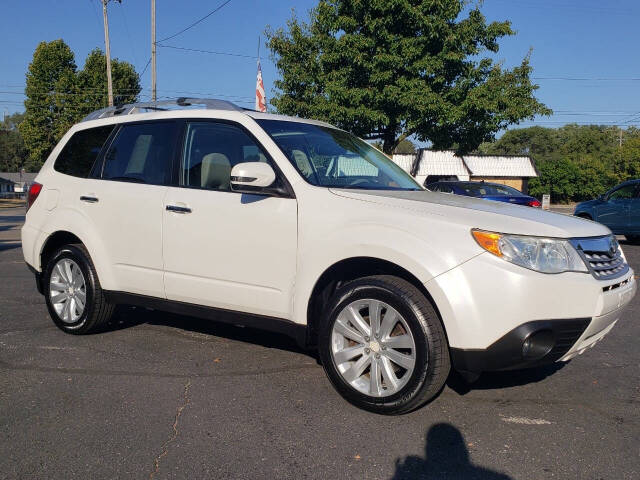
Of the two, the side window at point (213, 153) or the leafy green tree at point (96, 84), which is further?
the leafy green tree at point (96, 84)

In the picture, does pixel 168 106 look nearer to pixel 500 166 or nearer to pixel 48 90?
pixel 48 90

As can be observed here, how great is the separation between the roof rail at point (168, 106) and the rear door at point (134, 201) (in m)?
0.23

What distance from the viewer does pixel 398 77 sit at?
20500 millimetres

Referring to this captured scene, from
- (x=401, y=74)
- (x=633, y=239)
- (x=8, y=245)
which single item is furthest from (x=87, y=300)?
(x=401, y=74)

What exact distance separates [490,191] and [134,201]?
1327 centimetres

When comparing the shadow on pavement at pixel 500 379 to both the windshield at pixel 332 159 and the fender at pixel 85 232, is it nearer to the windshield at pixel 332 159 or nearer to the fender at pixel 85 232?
the windshield at pixel 332 159

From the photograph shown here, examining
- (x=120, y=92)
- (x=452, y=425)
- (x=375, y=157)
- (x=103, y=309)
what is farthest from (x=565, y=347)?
(x=120, y=92)

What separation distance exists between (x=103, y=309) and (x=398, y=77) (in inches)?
672

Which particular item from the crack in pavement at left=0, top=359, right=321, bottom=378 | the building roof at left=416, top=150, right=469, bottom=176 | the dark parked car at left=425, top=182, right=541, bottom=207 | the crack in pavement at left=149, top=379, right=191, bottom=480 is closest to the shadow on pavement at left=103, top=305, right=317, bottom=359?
the crack in pavement at left=0, top=359, right=321, bottom=378

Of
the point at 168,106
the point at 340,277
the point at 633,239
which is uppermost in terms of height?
the point at 168,106

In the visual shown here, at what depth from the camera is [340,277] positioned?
3961 millimetres

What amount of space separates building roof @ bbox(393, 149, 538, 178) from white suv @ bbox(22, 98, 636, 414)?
169 feet

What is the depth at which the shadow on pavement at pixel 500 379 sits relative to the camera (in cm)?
416

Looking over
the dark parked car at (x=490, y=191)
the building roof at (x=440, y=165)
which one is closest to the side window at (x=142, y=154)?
the dark parked car at (x=490, y=191)
